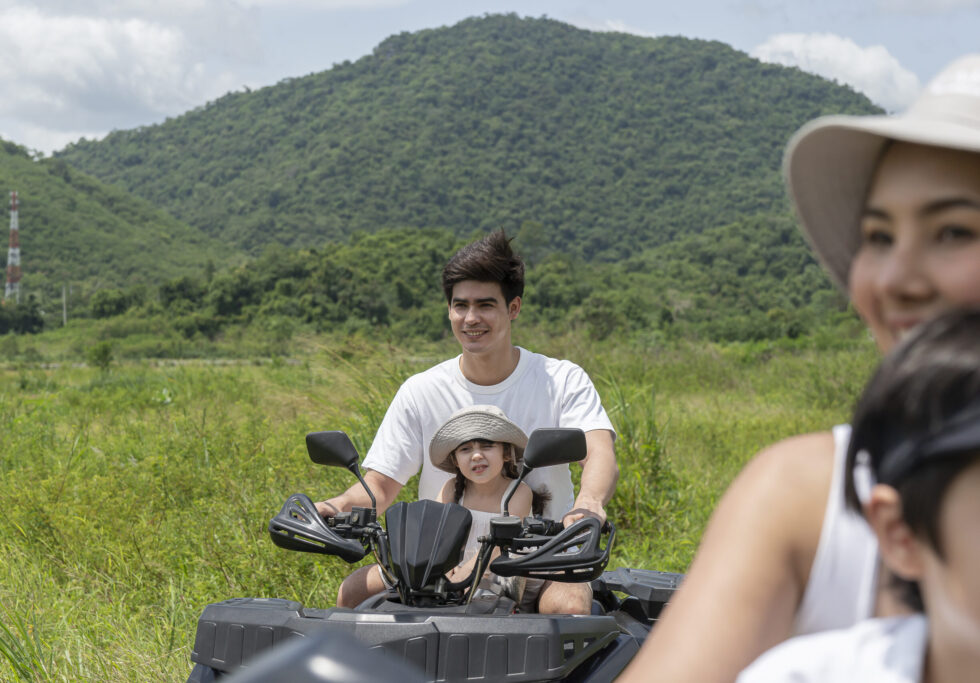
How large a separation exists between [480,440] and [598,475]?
406mm

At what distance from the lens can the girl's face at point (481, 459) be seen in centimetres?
257

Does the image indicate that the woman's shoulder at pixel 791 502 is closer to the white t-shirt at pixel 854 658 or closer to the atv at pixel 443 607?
the white t-shirt at pixel 854 658

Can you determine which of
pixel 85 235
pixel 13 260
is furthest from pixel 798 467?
pixel 85 235

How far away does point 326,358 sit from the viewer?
23.9 feet

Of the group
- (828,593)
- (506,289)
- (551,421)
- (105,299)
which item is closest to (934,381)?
(828,593)

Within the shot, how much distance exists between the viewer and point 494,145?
8681 cm

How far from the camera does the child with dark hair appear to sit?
74cm

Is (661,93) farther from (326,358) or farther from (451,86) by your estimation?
(326,358)

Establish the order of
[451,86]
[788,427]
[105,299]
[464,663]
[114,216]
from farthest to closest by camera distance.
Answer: [451,86], [114,216], [105,299], [788,427], [464,663]

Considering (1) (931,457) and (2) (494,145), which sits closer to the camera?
(1) (931,457)

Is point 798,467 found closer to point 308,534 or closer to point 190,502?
point 308,534

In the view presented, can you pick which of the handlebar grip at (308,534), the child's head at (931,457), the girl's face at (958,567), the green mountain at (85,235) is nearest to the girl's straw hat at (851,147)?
the child's head at (931,457)

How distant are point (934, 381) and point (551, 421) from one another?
89.6 inches

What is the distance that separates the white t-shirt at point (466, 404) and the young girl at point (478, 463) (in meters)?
0.24
